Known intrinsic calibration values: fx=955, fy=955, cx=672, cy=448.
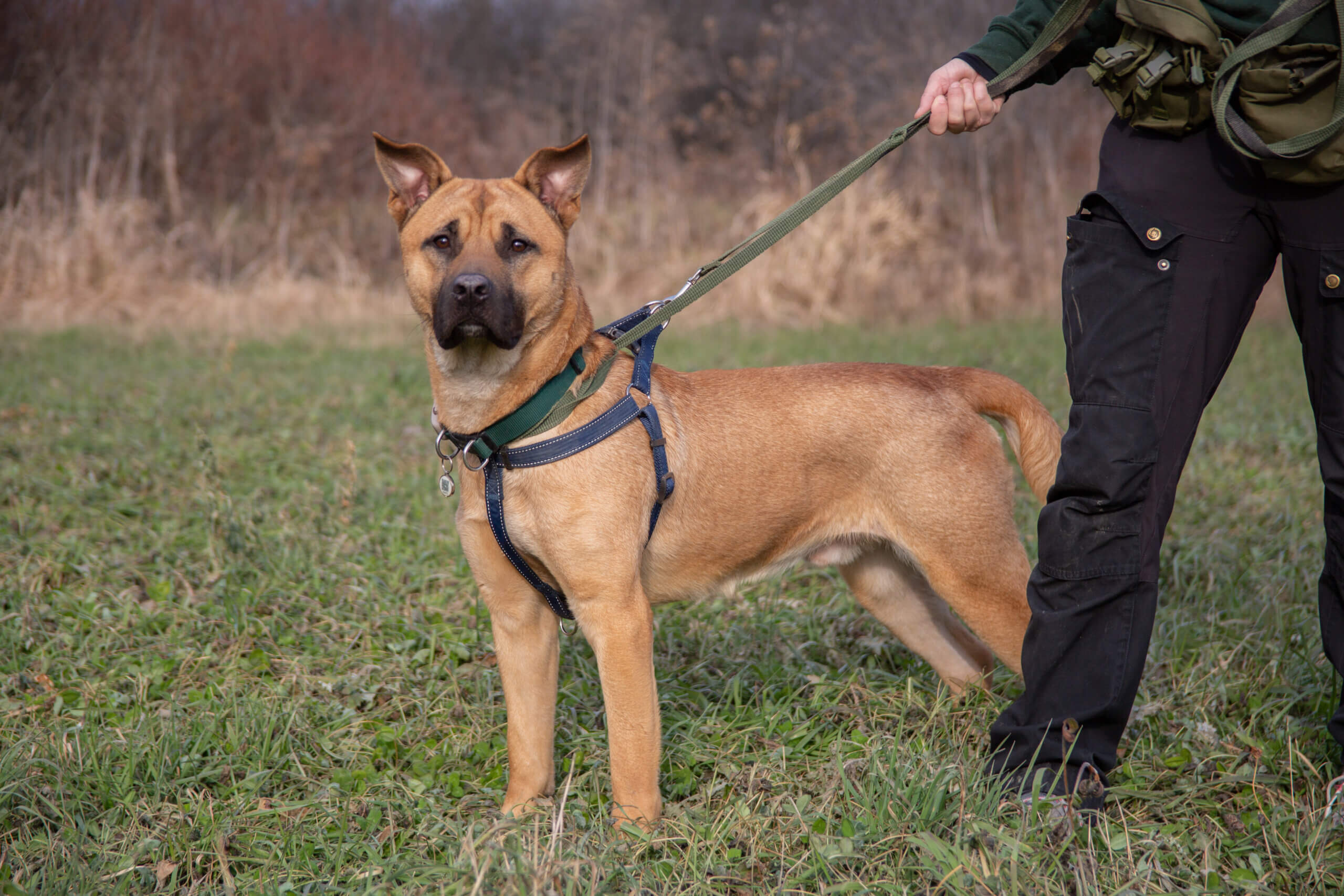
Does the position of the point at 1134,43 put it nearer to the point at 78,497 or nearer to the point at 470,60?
the point at 78,497

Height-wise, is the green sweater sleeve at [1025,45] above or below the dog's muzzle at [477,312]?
above

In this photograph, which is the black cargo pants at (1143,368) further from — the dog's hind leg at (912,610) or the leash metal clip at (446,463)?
the leash metal clip at (446,463)

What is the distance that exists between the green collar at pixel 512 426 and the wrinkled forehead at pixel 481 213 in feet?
1.78

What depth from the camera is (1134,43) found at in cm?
233

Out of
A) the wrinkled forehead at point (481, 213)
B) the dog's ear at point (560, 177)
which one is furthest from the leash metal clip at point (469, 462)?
the dog's ear at point (560, 177)

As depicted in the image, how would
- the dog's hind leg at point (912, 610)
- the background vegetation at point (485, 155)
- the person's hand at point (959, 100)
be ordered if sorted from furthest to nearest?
the background vegetation at point (485, 155) → the dog's hind leg at point (912, 610) → the person's hand at point (959, 100)

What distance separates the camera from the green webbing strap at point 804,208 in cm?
257

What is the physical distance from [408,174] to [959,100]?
1.71m

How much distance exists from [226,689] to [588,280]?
12291 mm

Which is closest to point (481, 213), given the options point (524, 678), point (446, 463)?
point (446, 463)

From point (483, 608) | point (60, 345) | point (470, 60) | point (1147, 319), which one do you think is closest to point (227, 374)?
point (60, 345)

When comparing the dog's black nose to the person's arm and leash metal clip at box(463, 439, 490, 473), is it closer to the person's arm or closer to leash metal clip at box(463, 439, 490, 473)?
leash metal clip at box(463, 439, 490, 473)

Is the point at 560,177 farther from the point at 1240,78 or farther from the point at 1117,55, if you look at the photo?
the point at 1240,78

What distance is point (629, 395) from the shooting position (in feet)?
9.26
